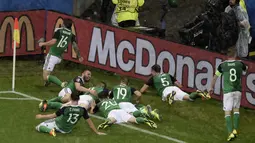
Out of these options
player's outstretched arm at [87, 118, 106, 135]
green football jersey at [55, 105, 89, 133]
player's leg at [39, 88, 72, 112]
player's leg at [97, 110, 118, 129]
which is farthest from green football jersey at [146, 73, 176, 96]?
green football jersey at [55, 105, 89, 133]

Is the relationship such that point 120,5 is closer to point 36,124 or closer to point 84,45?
point 84,45

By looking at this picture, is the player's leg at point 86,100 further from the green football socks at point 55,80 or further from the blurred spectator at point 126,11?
the blurred spectator at point 126,11

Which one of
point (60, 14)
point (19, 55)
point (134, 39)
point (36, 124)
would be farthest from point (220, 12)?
point (36, 124)

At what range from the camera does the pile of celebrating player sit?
51.6ft

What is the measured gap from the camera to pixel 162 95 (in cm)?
1917

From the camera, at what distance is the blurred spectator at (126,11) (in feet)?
75.3

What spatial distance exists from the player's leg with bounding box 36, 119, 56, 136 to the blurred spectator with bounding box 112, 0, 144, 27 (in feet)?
25.3

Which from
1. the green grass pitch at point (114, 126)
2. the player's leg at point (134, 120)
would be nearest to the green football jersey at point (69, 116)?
the green grass pitch at point (114, 126)

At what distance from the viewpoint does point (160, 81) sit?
19.2 metres

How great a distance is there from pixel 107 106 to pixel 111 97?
29.4 inches

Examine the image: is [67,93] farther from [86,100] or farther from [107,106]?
[107,106]

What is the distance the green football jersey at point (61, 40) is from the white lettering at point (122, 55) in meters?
1.53

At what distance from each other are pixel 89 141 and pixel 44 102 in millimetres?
2701

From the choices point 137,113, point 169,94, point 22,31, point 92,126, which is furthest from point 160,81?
point 22,31
